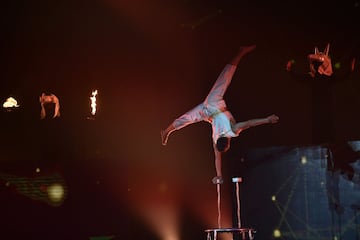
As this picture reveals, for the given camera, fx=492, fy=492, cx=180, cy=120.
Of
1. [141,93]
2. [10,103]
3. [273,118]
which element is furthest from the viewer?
[10,103]

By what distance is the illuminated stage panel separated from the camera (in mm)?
5957

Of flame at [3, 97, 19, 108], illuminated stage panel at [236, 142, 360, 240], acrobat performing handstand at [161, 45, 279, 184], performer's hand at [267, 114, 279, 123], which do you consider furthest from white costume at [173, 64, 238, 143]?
flame at [3, 97, 19, 108]

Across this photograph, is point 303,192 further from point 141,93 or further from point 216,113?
point 141,93

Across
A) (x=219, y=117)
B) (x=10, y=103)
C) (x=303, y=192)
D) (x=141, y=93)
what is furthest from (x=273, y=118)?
(x=10, y=103)

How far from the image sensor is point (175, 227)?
6840 millimetres

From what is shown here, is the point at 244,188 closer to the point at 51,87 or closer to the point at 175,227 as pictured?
the point at 175,227

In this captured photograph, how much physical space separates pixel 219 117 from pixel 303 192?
1.51 m

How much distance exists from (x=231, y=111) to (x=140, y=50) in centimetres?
171

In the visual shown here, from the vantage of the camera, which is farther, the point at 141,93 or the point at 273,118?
the point at 141,93

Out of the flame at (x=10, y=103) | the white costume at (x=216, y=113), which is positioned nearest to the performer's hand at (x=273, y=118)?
the white costume at (x=216, y=113)

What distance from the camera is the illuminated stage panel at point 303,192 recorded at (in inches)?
235

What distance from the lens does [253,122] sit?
21.1ft

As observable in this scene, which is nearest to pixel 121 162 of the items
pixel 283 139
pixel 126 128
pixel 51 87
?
pixel 126 128

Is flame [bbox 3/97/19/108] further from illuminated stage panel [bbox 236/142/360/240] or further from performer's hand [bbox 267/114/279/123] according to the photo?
performer's hand [bbox 267/114/279/123]
